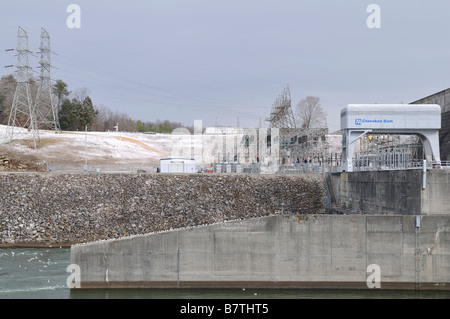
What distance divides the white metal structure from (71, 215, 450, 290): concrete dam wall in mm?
13455

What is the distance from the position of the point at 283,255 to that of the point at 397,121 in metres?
17.7

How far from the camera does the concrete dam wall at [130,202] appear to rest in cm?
3922

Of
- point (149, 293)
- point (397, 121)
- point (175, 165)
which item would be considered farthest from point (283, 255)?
point (175, 165)

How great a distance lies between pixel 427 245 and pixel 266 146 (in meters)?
54.7

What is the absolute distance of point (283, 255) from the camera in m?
24.8

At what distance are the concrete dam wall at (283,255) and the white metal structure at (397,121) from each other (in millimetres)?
13455

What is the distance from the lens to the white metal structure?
36.2 meters

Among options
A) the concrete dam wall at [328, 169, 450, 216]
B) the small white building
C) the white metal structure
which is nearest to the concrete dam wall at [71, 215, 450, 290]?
the concrete dam wall at [328, 169, 450, 216]

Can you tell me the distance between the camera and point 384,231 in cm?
2488

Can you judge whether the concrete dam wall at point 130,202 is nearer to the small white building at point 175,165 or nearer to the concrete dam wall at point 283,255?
the small white building at point 175,165

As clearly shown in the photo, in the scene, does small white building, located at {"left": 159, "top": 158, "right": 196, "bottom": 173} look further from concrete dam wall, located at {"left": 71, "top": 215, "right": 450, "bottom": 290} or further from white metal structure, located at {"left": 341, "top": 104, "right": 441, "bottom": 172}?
concrete dam wall, located at {"left": 71, "top": 215, "right": 450, "bottom": 290}

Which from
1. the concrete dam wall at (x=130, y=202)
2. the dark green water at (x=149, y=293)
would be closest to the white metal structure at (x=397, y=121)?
the concrete dam wall at (x=130, y=202)

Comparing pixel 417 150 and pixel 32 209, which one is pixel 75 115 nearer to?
Answer: pixel 32 209
